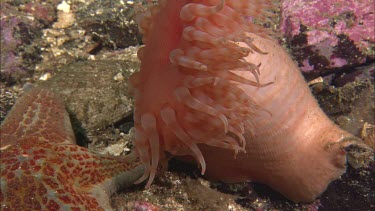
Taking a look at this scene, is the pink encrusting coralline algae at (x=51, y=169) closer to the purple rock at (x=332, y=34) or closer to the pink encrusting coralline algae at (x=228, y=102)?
the pink encrusting coralline algae at (x=228, y=102)

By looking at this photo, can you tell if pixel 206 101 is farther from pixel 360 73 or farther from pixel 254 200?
pixel 360 73

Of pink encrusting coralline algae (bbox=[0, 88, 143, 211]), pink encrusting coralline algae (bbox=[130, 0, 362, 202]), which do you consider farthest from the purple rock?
pink encrusting coralline algae (bbox=[0, 88, 143, 211])

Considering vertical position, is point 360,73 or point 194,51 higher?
point 194,51

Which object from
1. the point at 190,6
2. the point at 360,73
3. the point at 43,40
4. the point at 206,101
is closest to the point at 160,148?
the point at 206,101

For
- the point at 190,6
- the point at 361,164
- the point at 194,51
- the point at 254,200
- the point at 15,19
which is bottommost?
the point at 254,200

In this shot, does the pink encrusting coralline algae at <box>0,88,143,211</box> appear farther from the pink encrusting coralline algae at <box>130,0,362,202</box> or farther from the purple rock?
the purple rock

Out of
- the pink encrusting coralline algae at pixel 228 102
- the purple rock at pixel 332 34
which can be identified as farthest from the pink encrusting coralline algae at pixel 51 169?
the purple rock at pixel 332 34
